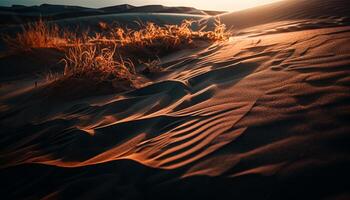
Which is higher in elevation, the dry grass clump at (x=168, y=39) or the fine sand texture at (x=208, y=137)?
the dry grass clump at (x=168, y=39)

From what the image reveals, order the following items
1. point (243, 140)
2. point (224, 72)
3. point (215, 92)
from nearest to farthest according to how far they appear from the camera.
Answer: point (243, 140), point (215, 92), point (224, 72)

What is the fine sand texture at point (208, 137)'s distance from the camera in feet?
3.59

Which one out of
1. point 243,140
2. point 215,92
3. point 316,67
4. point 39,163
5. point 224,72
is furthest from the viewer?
point 224,72

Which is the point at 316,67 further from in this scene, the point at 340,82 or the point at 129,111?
the point at 129,111

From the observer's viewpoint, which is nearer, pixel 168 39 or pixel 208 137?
pixel 208 137

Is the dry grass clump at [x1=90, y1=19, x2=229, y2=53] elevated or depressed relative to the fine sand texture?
elevated

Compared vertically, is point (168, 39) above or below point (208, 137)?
above

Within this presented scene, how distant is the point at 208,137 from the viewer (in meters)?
1.47

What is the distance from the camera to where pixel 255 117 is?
1.50 m

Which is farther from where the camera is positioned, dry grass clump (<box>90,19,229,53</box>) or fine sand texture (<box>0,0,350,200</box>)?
dry grass clump (<box>90,19,229,53</box>)

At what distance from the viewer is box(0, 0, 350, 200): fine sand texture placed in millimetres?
1096

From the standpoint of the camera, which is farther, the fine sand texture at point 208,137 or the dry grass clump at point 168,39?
the dry grass clump at point 168,39

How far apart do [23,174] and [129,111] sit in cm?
92

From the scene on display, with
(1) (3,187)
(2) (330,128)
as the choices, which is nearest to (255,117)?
(2) (330,128)
